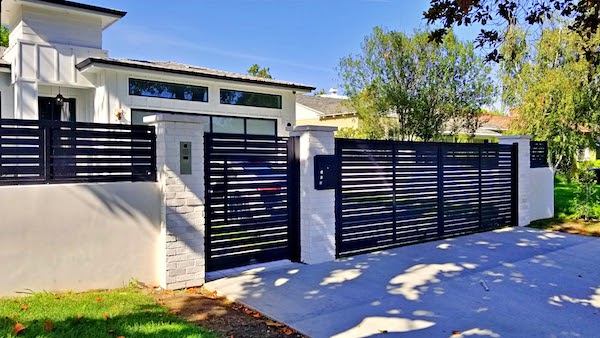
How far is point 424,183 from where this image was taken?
8.15m

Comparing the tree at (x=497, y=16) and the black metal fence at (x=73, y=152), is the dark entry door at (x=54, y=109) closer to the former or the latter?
the black metal fence at (x=73, y=152)

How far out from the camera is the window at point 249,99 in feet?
44.0

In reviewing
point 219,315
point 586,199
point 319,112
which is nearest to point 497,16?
point 219,315

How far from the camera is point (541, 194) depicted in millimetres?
10672

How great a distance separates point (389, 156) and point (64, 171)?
4877mm

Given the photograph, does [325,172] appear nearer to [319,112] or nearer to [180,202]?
[180,202]

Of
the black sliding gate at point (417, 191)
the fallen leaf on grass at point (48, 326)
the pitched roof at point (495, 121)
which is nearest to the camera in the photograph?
the fallen leaf on grass at point (48, 326)

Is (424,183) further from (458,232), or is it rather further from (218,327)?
(218,327)

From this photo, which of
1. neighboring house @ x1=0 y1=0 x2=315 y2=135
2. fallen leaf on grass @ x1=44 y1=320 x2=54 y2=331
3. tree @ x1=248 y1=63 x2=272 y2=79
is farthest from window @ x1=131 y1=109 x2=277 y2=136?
tree @ x1=248 y1=63 x2=272 y2=79

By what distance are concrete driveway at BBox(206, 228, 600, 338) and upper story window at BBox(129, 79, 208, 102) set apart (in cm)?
759

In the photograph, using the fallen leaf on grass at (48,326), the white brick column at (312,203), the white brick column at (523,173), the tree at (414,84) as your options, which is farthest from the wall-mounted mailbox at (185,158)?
the tree at (414,84)

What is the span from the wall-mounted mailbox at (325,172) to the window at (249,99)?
7328 mm

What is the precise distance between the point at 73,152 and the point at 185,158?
120cm

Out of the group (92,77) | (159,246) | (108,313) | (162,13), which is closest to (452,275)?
(159,246)
